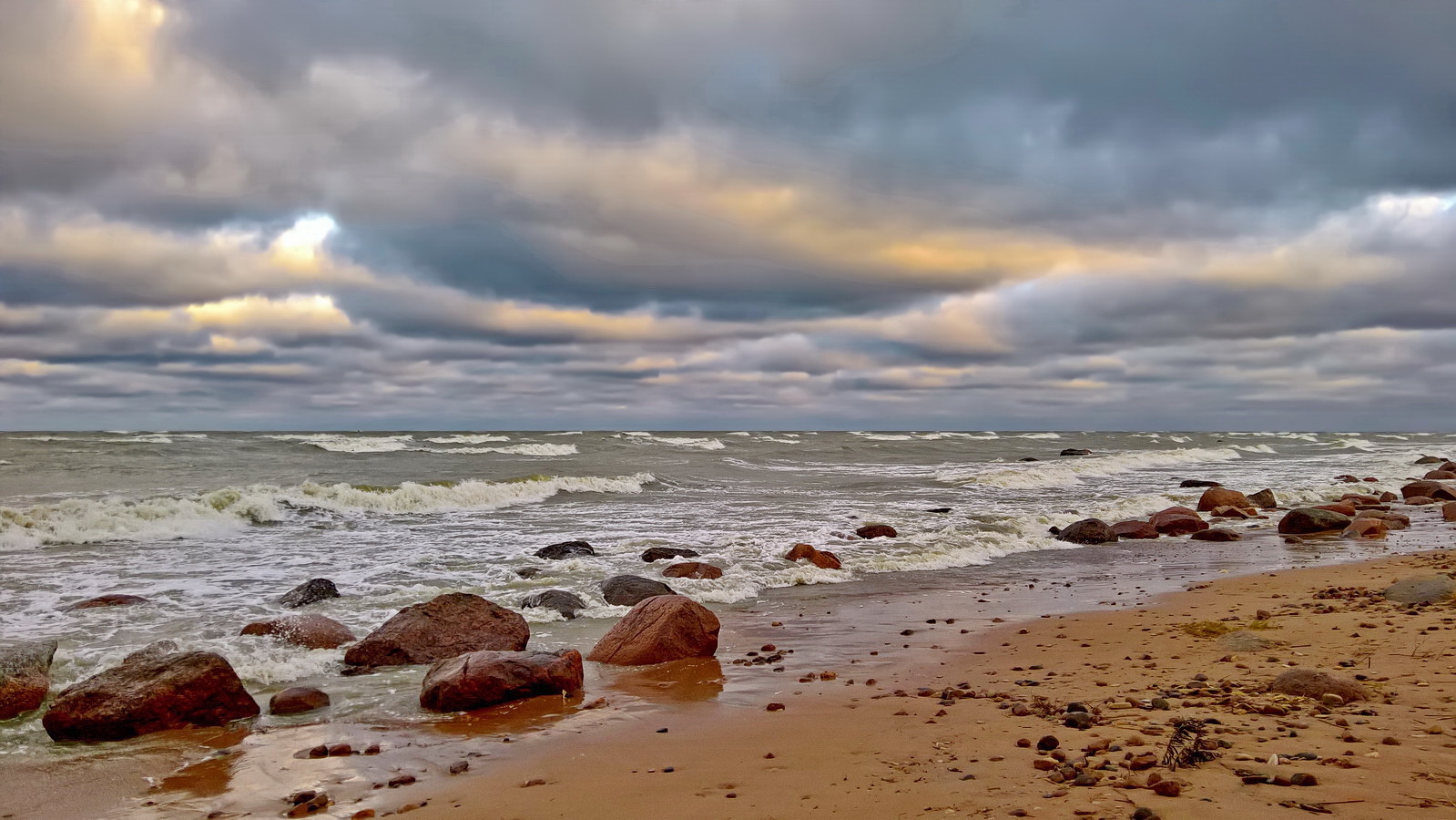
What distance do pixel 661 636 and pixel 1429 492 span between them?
27.3 m

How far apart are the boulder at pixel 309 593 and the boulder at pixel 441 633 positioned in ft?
10.0

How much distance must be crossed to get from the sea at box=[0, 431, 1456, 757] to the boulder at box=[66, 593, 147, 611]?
0.17 m

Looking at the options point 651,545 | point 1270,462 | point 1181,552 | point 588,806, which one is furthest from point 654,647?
point 1270,462

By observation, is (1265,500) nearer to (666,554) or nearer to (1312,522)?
(1312,522)

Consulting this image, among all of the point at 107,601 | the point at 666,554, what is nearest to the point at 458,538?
the point at 666,554

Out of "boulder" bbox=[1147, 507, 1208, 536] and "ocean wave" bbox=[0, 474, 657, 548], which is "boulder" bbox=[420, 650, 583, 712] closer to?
"ocean wave" bbox=[0, 474, 657, 548]

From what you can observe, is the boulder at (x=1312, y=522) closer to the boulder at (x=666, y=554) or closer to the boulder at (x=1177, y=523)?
the boulder at (x=1177, y=523)

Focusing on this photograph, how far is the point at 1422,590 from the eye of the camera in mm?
8883

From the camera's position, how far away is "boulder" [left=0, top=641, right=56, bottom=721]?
20.9 ft

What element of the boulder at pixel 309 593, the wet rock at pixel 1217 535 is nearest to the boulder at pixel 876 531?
the wet rock at pixel 1217 535

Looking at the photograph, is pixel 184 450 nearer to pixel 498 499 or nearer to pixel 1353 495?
pixel 498 499

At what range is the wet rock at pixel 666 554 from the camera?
14.6 metres

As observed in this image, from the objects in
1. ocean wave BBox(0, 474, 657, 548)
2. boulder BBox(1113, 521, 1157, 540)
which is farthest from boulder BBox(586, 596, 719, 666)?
ocean wave BBox(0, 474, 657, 548)

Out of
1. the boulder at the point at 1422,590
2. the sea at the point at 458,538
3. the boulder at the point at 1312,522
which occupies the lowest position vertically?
the sea at the point at 458,538
